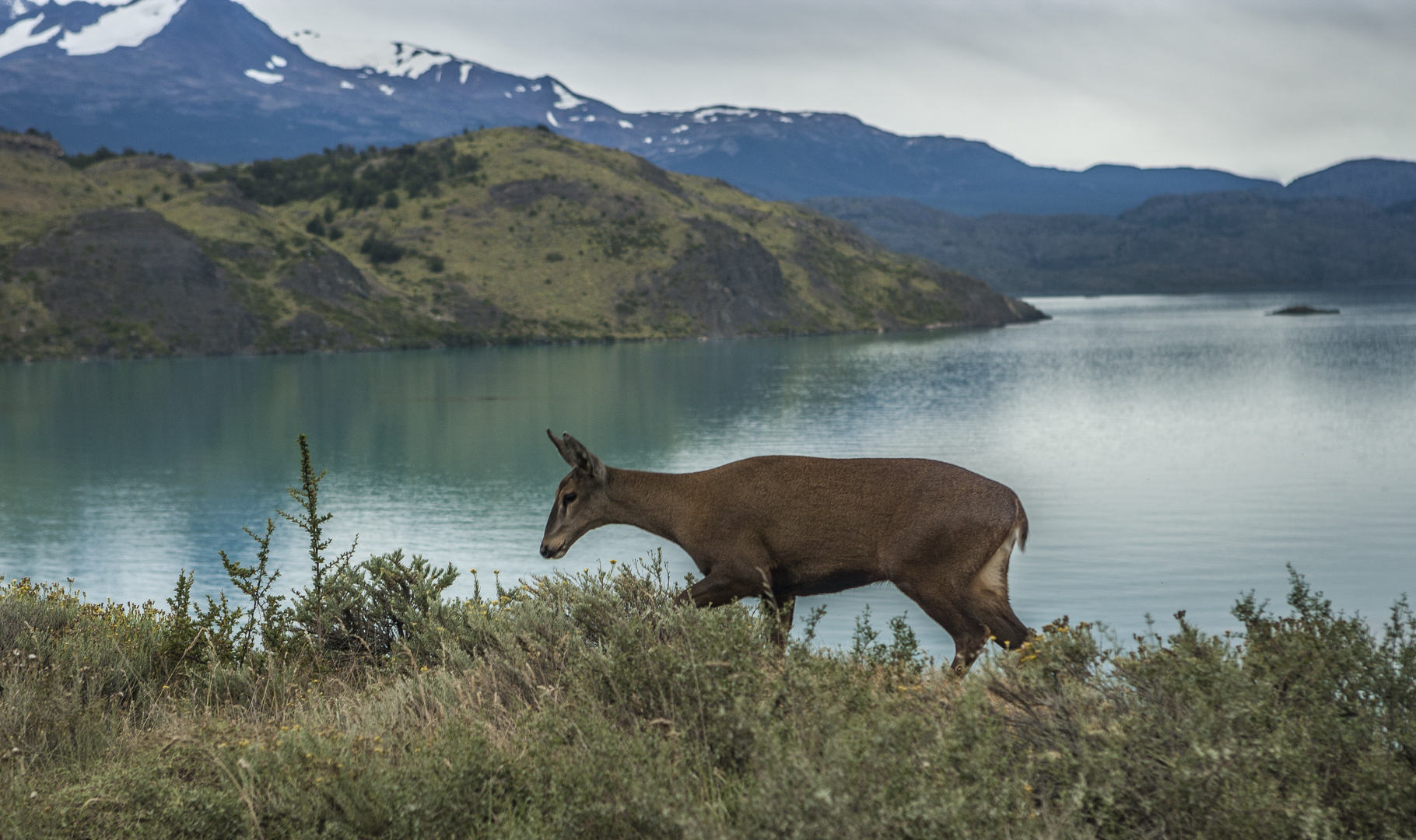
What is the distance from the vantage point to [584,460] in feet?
27.5

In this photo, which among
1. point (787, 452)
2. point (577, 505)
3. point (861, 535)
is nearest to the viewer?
point (861, 535)

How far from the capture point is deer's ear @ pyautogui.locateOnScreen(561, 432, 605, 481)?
27.2 feet

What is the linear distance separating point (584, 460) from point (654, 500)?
60 cm

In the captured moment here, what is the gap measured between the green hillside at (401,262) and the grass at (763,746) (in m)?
120

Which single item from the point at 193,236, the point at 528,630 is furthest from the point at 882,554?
the point at 193,236

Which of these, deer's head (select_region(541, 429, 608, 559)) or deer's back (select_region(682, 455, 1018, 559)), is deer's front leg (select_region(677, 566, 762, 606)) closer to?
deer's back (select_region(682, 455, 1018, 559))

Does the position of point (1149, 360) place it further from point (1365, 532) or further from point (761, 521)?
point (761, 521)

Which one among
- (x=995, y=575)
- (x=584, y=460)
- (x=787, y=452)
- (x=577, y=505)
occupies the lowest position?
(x=787, y=452)

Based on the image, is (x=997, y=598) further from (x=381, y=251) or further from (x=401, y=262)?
(x=381, y=251)

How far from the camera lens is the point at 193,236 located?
129750 millimetres

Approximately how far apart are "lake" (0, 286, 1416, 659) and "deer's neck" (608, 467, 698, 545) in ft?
23.7

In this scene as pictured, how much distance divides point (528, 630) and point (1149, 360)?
8505 cm

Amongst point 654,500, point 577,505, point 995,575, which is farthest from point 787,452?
point 995,575

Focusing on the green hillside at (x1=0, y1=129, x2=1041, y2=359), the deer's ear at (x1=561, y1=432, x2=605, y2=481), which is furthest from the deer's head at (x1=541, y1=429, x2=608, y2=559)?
the green hillside at (x1=0, y1=129, x2=1041, y2=359)
